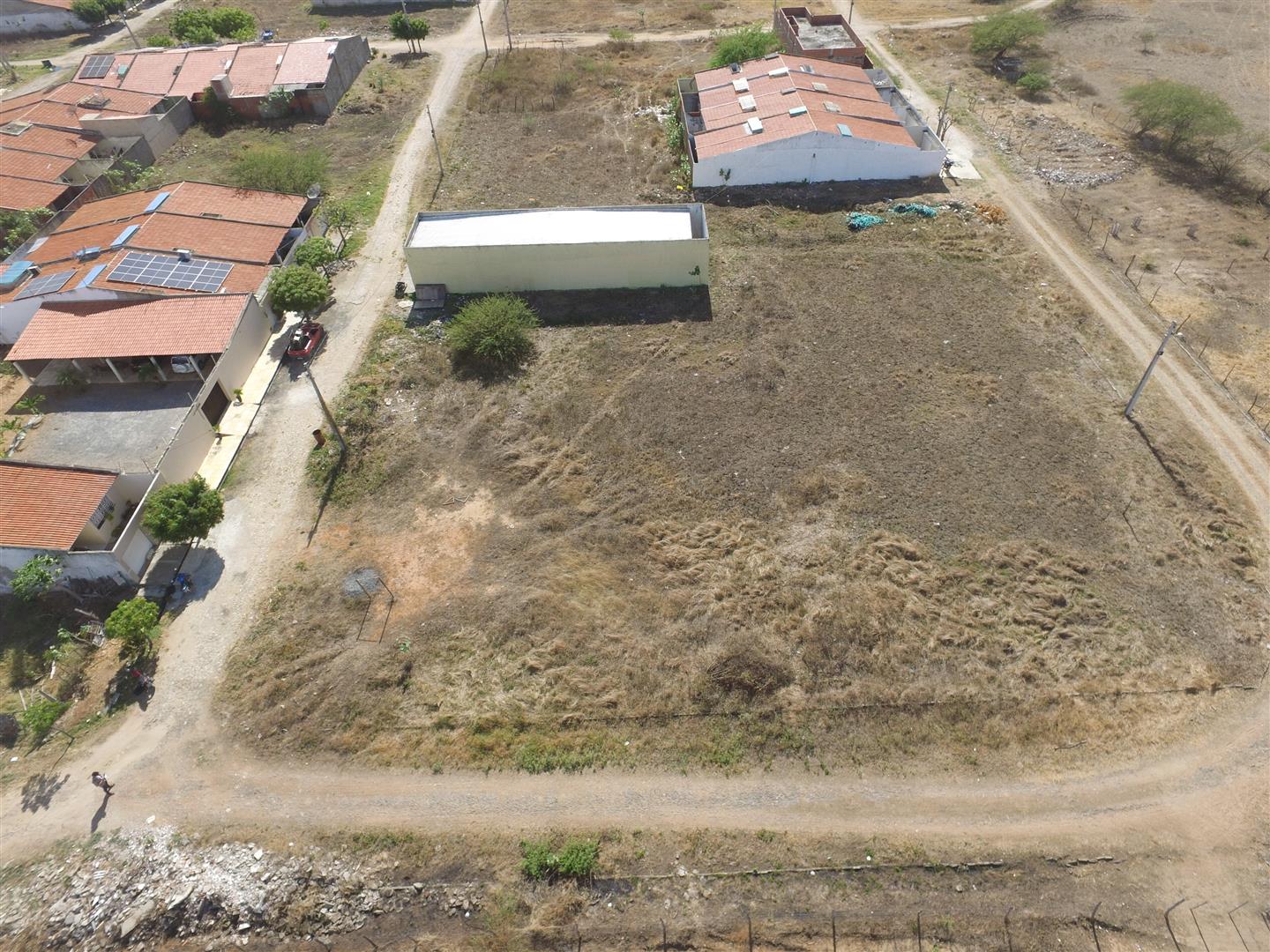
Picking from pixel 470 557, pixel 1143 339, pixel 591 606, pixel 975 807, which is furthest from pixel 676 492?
pixel 1143 339

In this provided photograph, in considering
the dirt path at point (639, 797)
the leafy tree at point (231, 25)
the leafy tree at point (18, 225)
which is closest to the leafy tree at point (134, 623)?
the dirt path at point (639, 797)

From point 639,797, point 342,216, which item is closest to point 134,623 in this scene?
point 639,797

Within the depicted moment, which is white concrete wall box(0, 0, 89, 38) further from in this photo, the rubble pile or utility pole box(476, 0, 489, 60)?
the rubble pile

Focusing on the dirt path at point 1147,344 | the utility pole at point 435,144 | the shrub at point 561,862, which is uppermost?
the utility pole at point 435,144

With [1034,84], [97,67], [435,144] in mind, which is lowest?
[1034,84]

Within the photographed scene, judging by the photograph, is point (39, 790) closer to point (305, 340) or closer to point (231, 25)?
point (305, 340)

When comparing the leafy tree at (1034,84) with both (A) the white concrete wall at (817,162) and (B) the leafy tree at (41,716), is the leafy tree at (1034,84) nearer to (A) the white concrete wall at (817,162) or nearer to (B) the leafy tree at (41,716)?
(A) the white concrete wall at (817,162)

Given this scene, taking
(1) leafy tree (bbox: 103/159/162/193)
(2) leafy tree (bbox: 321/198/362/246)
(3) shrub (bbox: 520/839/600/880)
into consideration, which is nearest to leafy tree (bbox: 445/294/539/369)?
(2) leafy tree (bbox: 321/198/362/246)
